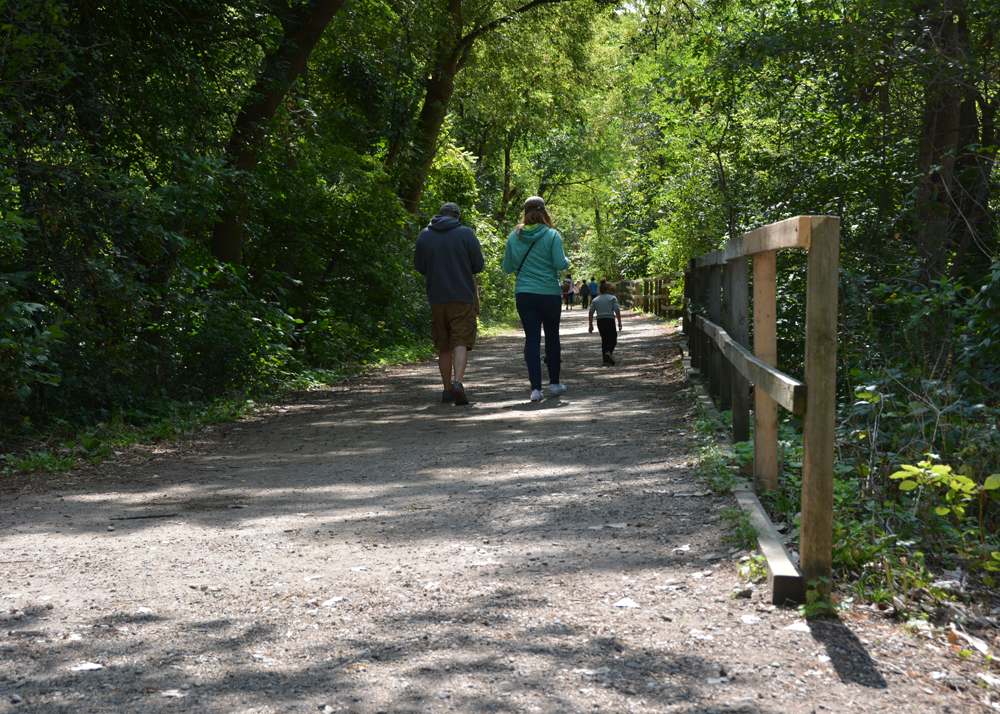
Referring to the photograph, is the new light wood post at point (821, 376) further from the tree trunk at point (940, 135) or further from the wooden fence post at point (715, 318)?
the tree trunk at point (940, 135)

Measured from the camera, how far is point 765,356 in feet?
15.0

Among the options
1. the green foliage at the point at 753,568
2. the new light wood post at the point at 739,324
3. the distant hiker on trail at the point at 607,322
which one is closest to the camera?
the green foliage at the point at 753,568

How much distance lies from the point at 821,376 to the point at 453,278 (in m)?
6.39

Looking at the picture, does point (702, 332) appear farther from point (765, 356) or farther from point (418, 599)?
point (418, 599)

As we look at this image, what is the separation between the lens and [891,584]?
3299 mm

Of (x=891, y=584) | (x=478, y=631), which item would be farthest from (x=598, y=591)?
(x=891, y=584)

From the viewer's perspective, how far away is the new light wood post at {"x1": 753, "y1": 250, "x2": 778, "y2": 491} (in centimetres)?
455

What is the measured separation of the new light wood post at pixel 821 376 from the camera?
120 inches

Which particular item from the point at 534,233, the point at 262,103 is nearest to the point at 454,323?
the point at 534,233

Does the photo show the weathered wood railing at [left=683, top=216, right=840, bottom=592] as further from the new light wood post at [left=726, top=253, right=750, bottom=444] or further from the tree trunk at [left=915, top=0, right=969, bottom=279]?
the tree trunk at [left=915, top=0, right=969, bottom=279]

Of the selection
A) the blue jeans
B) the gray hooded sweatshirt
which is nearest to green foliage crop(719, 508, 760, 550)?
the blue jeans

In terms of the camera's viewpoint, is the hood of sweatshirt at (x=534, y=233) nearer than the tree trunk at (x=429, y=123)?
Yes

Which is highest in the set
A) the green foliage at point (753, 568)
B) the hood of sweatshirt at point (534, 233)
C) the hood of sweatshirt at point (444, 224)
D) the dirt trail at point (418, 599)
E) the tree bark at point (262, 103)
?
the tree bark at point (262, 103)

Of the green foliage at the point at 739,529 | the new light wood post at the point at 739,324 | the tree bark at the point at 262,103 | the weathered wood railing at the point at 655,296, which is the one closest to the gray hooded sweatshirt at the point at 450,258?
the tree bark at the point at 262,103
